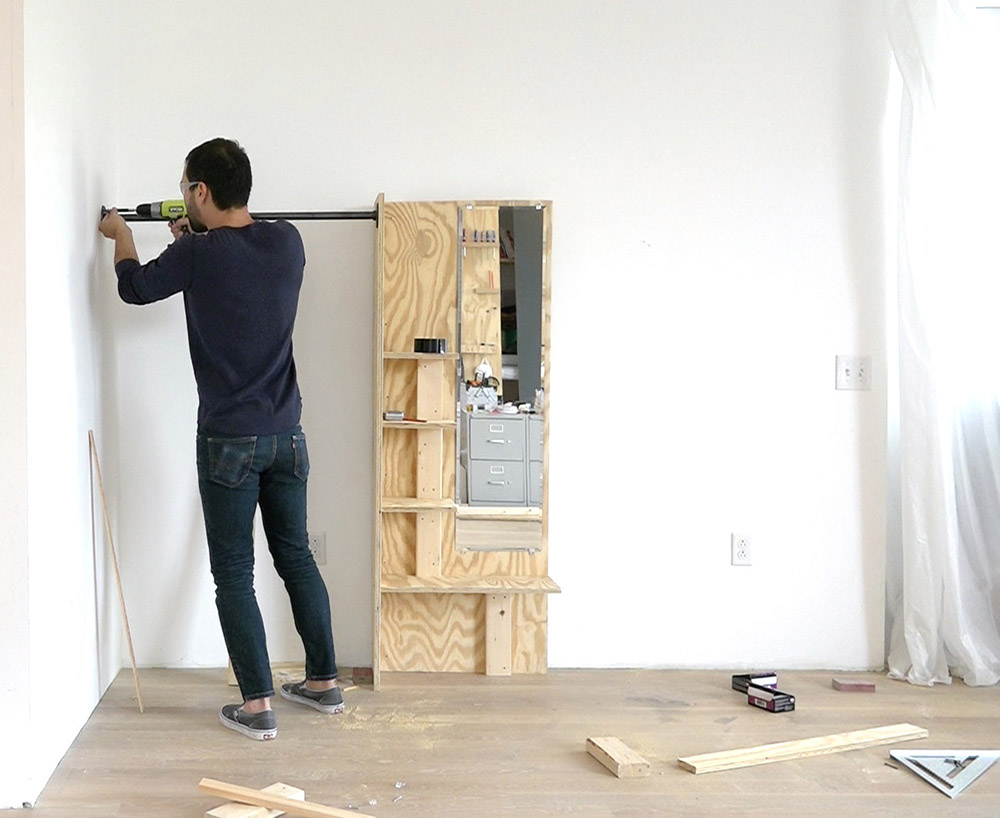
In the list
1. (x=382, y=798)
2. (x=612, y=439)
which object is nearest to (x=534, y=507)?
(x=612, y=439)

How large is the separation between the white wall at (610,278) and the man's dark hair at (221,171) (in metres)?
0.54

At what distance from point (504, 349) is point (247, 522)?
3.21ft

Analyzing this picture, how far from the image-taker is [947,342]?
3447mm

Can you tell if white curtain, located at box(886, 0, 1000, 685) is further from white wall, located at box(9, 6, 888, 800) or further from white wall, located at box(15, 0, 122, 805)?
white wall, located at box(15, 0, 122, 805)

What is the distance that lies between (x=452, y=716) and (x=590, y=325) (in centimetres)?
129

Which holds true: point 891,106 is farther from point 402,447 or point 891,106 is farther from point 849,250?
point 402,447

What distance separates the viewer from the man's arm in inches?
119

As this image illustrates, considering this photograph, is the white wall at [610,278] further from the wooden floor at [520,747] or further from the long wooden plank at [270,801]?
the long wooden plank at [270,801]

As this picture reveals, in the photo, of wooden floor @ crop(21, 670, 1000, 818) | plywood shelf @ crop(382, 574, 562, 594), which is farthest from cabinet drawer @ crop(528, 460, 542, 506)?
wooden floor @ crop(21, 670, 1000, 818)

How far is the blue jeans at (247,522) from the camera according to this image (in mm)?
2906

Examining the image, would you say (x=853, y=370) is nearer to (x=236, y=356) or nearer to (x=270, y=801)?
(x=236, y=356)

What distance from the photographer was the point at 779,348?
3.55 metres

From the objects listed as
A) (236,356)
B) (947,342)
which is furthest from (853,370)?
(236,356)

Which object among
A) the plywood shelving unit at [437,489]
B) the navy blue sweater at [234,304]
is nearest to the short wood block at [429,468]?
the plywood shelving unit at [437,489]
